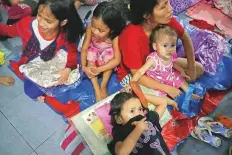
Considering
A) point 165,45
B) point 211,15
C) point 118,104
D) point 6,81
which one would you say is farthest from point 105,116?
point 211,15

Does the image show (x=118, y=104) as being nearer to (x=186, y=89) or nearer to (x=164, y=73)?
(x=164, y=73)

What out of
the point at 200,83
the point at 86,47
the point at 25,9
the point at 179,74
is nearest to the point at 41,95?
the point at 86,47

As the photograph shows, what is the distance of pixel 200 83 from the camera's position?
1.91 meters

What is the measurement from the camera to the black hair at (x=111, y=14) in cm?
151

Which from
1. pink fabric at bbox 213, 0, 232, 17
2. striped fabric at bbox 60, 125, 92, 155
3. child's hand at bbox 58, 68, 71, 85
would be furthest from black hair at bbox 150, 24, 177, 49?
pink fabric at bbox 213, 0, 232, 17

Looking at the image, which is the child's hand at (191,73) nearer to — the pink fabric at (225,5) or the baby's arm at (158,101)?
the baby's arm at (158,101)

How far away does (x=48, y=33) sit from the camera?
1.71m

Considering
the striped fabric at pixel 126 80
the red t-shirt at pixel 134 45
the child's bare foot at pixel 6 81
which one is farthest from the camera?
the child's bare foot at pixel 6 81

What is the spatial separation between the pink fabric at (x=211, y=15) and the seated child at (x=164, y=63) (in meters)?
0.75

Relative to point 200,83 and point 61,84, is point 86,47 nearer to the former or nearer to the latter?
point 61,84

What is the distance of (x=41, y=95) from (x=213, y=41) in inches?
50.0

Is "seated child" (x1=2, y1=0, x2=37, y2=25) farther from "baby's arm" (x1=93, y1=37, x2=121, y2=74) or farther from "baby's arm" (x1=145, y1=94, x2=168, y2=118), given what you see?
"baby's arm" (x1=145, y1=94, x2=168, y2=118)

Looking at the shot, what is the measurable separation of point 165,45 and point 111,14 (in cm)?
36

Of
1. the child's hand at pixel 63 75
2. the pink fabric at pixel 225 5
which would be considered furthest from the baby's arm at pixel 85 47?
the pink fabric at pixel 225 5
